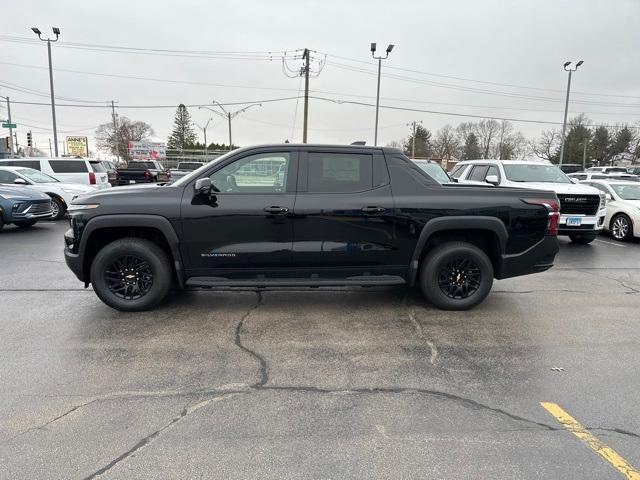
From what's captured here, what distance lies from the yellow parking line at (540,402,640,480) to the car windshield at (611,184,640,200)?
10.5 m

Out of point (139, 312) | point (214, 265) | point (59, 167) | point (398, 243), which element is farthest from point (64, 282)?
point (59, 167)

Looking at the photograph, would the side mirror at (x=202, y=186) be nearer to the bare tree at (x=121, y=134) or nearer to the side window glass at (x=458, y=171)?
the side window glass at (x=458, y=171)

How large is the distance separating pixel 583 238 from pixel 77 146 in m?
62.1

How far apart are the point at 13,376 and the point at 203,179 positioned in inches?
93.3

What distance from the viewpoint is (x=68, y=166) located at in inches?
630

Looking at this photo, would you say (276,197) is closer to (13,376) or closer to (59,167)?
(13,376)

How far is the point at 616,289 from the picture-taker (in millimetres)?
6398

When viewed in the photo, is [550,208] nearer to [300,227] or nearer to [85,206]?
[300,227]

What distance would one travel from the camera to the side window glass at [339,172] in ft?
16.0

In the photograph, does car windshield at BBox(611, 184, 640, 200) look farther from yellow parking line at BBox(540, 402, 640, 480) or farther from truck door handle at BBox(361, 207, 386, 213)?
yellow parking line at BBox(540, 402, 640, 480)

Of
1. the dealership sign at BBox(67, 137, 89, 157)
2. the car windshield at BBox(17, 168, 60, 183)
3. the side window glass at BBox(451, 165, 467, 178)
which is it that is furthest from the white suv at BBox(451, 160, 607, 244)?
the dealership sign at BBox(67, 137, 89, 157)

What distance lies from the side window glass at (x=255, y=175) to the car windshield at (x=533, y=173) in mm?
7494

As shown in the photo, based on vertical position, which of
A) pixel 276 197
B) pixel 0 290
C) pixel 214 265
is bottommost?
pixel 0 290

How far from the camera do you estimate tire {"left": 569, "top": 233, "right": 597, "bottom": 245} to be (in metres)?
10.1
